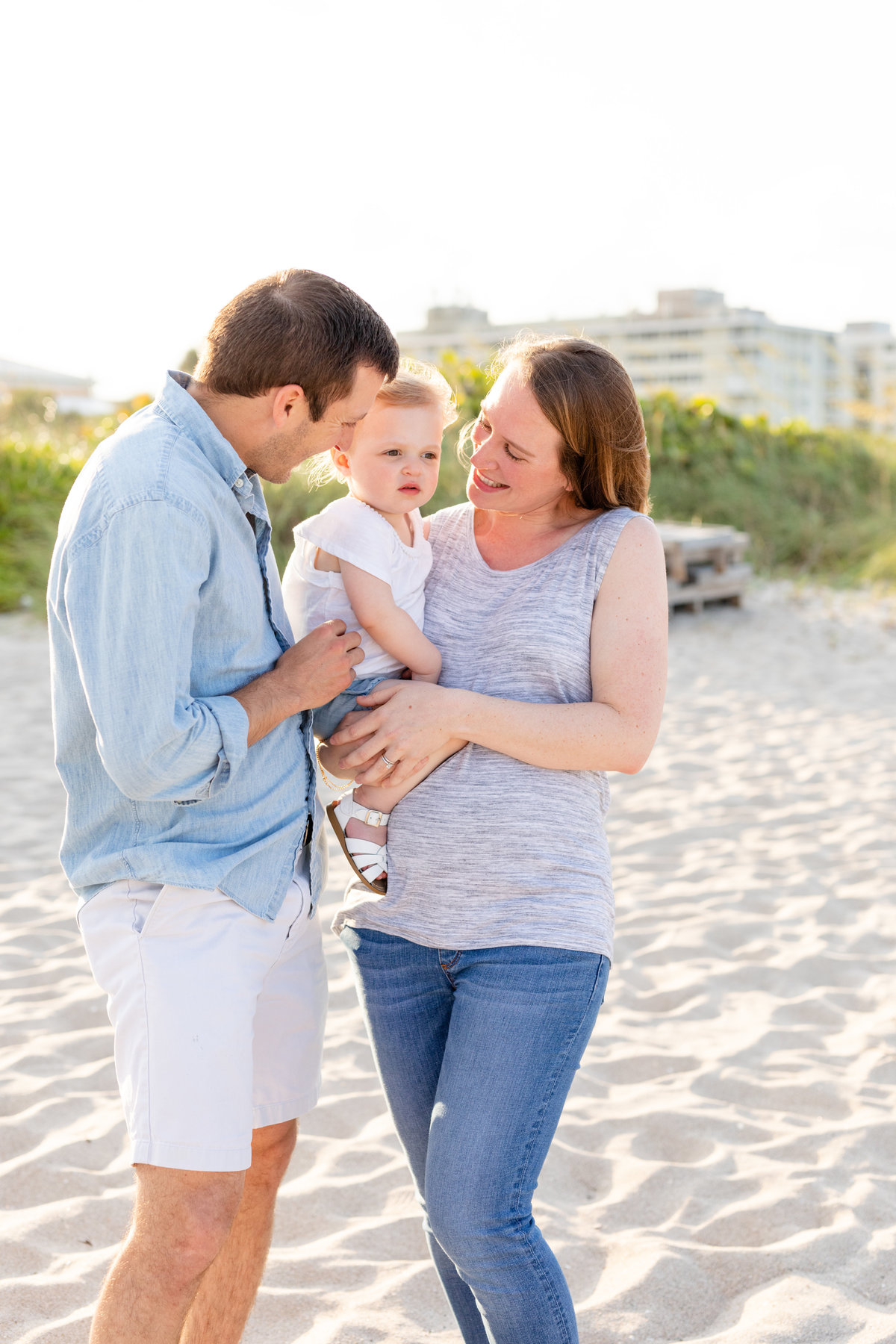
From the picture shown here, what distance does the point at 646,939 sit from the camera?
14.3 feet

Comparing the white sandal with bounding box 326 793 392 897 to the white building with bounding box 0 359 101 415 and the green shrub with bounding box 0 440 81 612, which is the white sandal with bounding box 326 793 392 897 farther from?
the white building with bounding box 0 359 101 415

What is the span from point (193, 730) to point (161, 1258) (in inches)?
29.0

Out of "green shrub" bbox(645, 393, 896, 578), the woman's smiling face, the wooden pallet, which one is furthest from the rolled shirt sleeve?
"green shrub" bbox(645, 393, 896, 578)

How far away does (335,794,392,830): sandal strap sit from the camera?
2021 millimetres

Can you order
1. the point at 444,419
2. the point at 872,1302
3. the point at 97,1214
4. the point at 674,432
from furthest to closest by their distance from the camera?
the point at 674,432, the point at 97,1214, the point at 872,1302, the point at 444,419

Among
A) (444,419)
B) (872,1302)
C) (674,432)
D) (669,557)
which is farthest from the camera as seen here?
(674,432)

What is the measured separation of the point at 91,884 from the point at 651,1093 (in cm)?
217

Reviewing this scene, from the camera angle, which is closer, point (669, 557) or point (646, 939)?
point (646, 939)

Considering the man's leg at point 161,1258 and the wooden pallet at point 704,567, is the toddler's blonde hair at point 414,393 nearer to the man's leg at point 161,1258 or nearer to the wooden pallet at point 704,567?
the man's leg at point 161,1258

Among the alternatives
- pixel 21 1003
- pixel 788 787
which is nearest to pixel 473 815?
pixel 21 1003

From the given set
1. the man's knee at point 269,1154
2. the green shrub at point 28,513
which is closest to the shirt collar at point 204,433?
the man's knee at point 269,1154

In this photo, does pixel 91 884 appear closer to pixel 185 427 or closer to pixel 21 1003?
pixel 185 427

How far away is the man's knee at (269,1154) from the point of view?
198 centimetres

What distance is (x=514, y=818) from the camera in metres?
1.89
